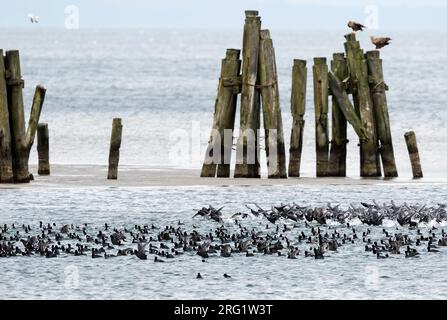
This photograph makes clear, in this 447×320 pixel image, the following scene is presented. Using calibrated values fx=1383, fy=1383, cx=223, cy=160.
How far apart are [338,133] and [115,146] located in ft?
15.2

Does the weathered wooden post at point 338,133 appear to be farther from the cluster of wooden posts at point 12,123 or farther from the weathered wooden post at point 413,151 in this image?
the cluster of wooden posts at point 12,123

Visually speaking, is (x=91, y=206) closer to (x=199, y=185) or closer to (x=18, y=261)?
(x=199, y=185)

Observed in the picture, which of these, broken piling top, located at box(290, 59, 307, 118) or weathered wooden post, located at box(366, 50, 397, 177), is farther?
weathered wooden post, located at box(366, 50, 397, 177)

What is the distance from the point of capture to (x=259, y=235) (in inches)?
885

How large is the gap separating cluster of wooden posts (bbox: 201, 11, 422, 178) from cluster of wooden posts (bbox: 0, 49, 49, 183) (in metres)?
3.80

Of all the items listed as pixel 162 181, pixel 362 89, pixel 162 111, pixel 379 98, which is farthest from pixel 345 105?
pixel 162 111

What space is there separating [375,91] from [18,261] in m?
10.8

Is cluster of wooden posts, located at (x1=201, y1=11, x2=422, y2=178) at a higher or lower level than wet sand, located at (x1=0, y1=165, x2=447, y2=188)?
higher

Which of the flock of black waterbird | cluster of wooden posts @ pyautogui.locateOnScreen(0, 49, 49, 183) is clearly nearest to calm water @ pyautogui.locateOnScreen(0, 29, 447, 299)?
the flock of black waterbird

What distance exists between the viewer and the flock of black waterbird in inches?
822

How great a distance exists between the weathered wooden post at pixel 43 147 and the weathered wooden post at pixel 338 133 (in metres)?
5.95

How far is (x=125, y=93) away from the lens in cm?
9006

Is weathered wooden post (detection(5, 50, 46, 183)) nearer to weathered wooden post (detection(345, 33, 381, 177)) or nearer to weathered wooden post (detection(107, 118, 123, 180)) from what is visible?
weathered wooden post (detection(107, 118, 123, 180))
